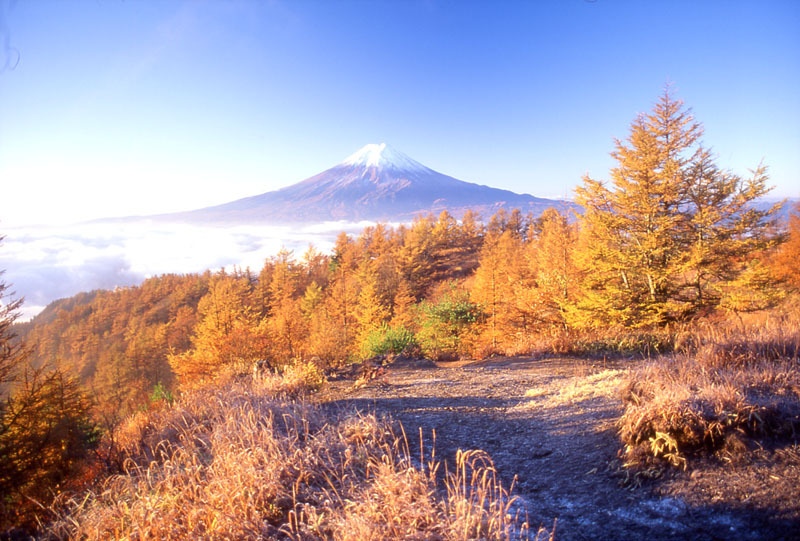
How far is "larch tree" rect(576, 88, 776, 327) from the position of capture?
41.5ft

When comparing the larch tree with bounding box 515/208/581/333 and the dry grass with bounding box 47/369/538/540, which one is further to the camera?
the larch tree with bounding box 515/208/581/333

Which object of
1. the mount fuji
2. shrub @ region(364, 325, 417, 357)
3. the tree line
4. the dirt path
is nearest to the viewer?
the dirt path

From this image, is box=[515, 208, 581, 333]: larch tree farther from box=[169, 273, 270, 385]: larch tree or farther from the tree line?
box=[169, 273, 270, 385]: larch tree

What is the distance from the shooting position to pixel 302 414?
4.09 metres

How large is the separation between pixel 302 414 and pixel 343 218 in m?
160

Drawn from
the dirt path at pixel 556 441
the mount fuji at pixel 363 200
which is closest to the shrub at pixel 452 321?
the dirt path at pixel 556 441

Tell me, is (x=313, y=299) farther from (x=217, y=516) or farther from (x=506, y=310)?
(x=217, y=516)

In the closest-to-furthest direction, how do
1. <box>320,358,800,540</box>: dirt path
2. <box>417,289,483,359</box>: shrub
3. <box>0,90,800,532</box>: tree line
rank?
<box>320,358,800,540</box>: dirt path
<box>0,90,800,532</box>: tree line
<box>417,289,483,359</box>: shrub

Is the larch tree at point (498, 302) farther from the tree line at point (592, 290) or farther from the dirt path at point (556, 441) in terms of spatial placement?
the dirt path at point (556, 441)

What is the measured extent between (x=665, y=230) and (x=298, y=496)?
Answer: 49.9 feet

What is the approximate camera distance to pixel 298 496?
275cm

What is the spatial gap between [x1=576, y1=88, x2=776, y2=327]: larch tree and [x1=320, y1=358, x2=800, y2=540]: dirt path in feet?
24.1

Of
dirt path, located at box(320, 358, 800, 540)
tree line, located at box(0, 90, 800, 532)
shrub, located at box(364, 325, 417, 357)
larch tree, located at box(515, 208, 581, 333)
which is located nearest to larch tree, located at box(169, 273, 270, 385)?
tree line, located at box(0, 90, 800, 532)

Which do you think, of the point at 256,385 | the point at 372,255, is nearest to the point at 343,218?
the point at 372,255
